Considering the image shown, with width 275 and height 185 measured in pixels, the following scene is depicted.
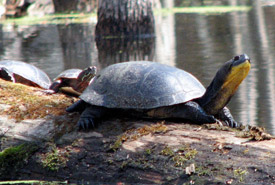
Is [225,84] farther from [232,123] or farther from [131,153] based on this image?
[131,153]

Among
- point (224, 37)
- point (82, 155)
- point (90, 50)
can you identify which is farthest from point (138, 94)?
point (224, 37)

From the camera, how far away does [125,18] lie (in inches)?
477

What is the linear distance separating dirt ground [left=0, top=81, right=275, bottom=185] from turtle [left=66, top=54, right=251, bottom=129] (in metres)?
0.10

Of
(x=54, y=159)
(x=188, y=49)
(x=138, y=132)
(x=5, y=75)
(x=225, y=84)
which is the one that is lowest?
(x=188, y=49)

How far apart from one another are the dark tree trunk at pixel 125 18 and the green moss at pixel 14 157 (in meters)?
8.52

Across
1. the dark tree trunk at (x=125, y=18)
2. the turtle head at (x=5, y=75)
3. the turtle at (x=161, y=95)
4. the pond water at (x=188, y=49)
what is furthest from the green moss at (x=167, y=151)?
the dark tree trunk at (x=125, y=18)

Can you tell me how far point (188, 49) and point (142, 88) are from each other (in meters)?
6.81

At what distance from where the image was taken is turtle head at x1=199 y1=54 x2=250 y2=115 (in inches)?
139

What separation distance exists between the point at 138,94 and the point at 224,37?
8.67 m

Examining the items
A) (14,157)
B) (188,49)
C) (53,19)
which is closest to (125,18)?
(188,49)

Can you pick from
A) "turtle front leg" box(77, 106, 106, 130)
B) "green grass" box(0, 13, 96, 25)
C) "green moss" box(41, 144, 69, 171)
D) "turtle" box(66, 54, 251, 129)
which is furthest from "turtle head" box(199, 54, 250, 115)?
"green grass" box(0, 13, 96, 25)

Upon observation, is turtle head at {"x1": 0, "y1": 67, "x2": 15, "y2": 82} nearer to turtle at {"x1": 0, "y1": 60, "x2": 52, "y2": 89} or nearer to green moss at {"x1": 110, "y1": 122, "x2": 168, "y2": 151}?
turtle at {"x1": 0, "y1": 60, "x2": 52, "y2": 89}

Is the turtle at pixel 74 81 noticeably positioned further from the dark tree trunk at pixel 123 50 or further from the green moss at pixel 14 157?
the dark tree trunk at pixel 123 50

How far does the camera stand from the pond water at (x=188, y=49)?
6.13 meters
